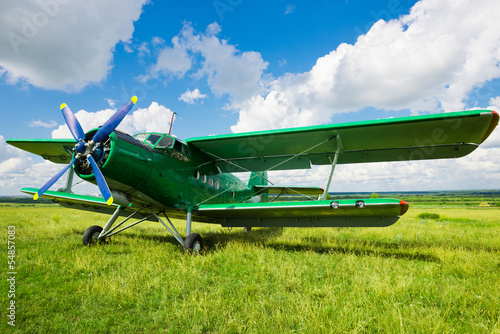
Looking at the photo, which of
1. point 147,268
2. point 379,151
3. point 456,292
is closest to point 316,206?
point 456,292

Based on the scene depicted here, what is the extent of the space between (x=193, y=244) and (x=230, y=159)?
147 inches

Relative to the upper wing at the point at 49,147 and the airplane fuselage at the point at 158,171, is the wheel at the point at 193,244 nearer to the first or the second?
the airplane fuselage at the point at 158,171

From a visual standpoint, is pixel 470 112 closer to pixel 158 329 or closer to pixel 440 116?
pixel 440 116

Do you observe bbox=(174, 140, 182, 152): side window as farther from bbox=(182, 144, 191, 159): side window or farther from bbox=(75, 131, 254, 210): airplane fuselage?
bbox=(182, 144, 191, 159): side window

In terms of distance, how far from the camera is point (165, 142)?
6598 mm

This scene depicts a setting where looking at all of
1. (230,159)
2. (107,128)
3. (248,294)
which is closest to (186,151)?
(230,159)

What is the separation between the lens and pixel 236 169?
30.2 ft

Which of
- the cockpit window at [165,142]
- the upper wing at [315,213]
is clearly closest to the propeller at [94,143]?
the cockpit window at [165,142]

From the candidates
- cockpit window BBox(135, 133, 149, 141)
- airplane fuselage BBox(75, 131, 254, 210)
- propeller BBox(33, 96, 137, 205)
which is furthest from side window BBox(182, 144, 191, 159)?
propeller BBox(33, 96, 137, 205)

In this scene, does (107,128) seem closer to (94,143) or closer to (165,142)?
(94,143)

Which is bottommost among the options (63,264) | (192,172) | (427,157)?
(63,264)

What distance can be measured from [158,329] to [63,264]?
3622mm

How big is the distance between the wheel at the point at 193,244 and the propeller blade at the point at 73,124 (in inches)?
137

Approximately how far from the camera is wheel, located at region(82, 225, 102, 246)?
6.86m
